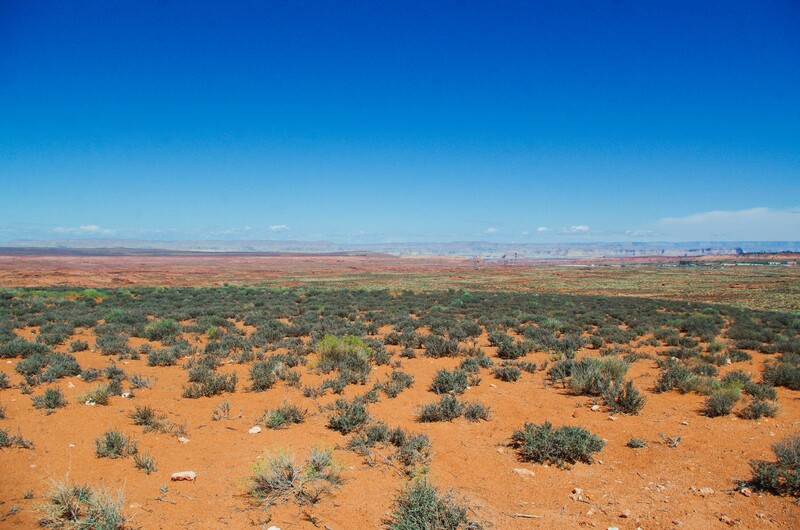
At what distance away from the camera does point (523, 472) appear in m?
5.18

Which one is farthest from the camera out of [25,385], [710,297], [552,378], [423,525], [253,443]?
[710,297]

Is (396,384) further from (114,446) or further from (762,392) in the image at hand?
(762,392)

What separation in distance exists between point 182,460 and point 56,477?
50.5 inches

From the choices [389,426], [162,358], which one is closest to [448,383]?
[389,426]

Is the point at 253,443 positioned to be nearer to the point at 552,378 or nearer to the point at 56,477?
the point at 56,477

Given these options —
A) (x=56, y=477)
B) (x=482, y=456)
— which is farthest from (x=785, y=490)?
(x=56, y=477)

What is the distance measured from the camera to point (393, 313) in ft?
68.2

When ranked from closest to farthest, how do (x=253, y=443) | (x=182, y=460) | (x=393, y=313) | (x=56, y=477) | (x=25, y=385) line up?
(x=56, y=477), (x=182, y=460), (x=253, y=443), (x=25, y=385), (x=393, y=313)

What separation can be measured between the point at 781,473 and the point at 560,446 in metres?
2.31

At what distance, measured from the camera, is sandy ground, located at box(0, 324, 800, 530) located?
13.7 ft

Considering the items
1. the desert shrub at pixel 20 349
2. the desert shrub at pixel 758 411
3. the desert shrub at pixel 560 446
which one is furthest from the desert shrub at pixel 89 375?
the desert shrub at pixel 758 411

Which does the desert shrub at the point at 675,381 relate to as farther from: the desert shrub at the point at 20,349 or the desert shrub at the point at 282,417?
the desert shrub at the point at 20,349

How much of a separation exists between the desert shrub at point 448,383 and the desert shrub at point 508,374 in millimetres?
1232

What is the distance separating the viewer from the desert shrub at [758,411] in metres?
6.81
